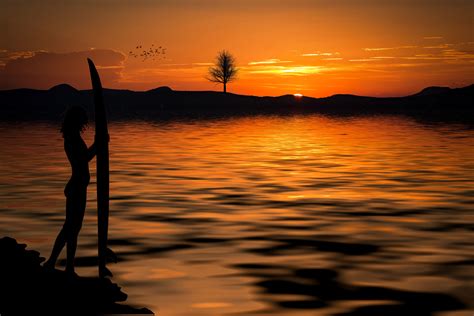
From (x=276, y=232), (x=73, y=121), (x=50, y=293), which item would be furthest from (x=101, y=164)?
(x=276, y=232)

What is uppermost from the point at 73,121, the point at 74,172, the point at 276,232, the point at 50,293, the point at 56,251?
the point at 73,121

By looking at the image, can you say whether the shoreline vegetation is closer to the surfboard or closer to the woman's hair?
the surfboard

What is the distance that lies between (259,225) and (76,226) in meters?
6.10

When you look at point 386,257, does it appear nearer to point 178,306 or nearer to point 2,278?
point 178,306

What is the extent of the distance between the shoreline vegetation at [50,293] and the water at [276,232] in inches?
16.3

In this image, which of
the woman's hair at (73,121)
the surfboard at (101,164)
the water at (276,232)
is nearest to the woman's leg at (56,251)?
the surfboard at (101,164)

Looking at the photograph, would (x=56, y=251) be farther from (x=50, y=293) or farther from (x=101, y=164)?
(x=101, y=164)

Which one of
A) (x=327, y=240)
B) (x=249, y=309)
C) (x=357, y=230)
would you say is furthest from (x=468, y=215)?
(x=249, y=309)

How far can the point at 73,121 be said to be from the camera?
9820mm

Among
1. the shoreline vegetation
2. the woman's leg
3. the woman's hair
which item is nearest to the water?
the shoreline vegetation

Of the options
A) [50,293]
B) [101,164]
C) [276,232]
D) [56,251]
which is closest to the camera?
[50,293]

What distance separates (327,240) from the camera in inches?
544

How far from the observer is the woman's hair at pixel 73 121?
981cm

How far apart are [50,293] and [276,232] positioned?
6331 millimetres
